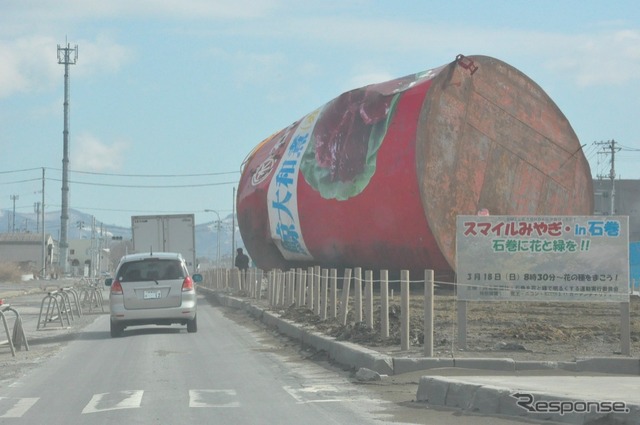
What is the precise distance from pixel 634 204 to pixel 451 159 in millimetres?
60935

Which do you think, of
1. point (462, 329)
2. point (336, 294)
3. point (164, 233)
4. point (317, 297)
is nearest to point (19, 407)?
point (462, 329)

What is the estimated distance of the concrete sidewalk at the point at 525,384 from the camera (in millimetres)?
8898

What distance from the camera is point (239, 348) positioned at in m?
17.8

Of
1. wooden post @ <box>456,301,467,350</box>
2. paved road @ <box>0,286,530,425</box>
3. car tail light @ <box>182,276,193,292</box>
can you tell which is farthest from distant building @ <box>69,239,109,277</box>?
wooden post @ <box>456,301,467,350</box>

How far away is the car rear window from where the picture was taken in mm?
21406

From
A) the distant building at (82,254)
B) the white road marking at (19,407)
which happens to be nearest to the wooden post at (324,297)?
the white road marking at (19,407)

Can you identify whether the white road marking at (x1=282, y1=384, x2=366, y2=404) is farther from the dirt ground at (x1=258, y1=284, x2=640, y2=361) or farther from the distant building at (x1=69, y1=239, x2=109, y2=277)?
the distant building at (x1=69, y1=239, x2=109, y2=277)

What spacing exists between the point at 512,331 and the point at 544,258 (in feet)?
6.75

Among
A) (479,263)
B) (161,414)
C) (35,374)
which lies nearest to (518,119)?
(479,263)

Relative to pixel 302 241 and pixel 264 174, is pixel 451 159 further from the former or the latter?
pixel 264 174

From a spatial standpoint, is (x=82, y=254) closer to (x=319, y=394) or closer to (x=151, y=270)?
(x=151, y=270)

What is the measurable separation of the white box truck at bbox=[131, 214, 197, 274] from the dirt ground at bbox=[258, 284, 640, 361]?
72.1 feet

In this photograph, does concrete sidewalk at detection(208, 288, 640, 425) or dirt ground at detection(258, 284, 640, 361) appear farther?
dirt ground at detection(258, 284, 640, 361)

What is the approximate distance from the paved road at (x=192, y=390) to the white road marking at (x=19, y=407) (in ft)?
0.03
